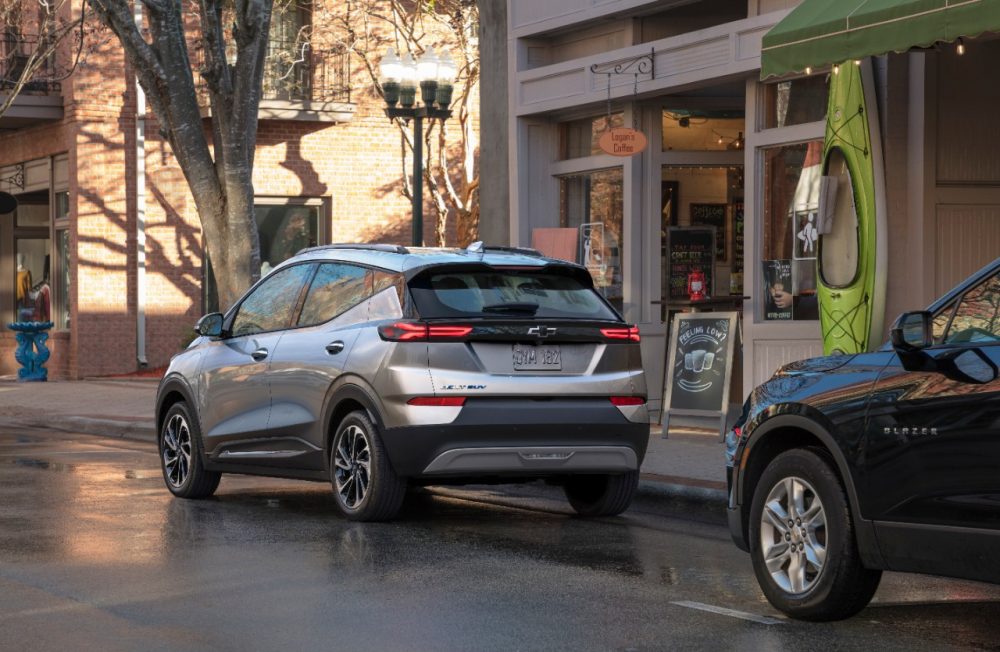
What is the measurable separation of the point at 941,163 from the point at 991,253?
84 centimetres

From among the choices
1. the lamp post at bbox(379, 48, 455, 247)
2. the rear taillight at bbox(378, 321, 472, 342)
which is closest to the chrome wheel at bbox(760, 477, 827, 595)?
the rear taillight at bbox(378, 321, 472, 342)

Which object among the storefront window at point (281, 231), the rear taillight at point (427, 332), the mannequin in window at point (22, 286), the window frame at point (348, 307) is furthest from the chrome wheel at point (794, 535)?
the mannequin in window at point (22, 286)

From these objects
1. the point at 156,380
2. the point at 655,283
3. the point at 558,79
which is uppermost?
the point at 558,79

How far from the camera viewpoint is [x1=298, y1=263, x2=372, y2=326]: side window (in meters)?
10.3

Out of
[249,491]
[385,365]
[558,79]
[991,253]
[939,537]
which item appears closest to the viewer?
[939,537]

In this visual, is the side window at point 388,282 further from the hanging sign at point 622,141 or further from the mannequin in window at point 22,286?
the mannequin in window at point 22,286

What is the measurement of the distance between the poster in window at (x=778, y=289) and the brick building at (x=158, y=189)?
15.3 metres

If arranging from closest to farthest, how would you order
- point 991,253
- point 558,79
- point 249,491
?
1. point 249,491
2. point 991,253
3. point 558,79

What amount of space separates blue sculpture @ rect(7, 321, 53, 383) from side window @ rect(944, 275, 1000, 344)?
78.0ft

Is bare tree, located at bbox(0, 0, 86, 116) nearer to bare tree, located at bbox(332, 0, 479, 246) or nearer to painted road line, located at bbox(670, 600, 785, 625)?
bare tree, located at bbox(332, 0, 479, 246)

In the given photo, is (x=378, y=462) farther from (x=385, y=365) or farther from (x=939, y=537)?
(x=939, y=537)

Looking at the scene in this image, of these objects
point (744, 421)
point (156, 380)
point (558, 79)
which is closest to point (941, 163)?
point (558, 79)

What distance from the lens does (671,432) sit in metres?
15.4

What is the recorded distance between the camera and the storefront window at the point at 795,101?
46.0 feet
